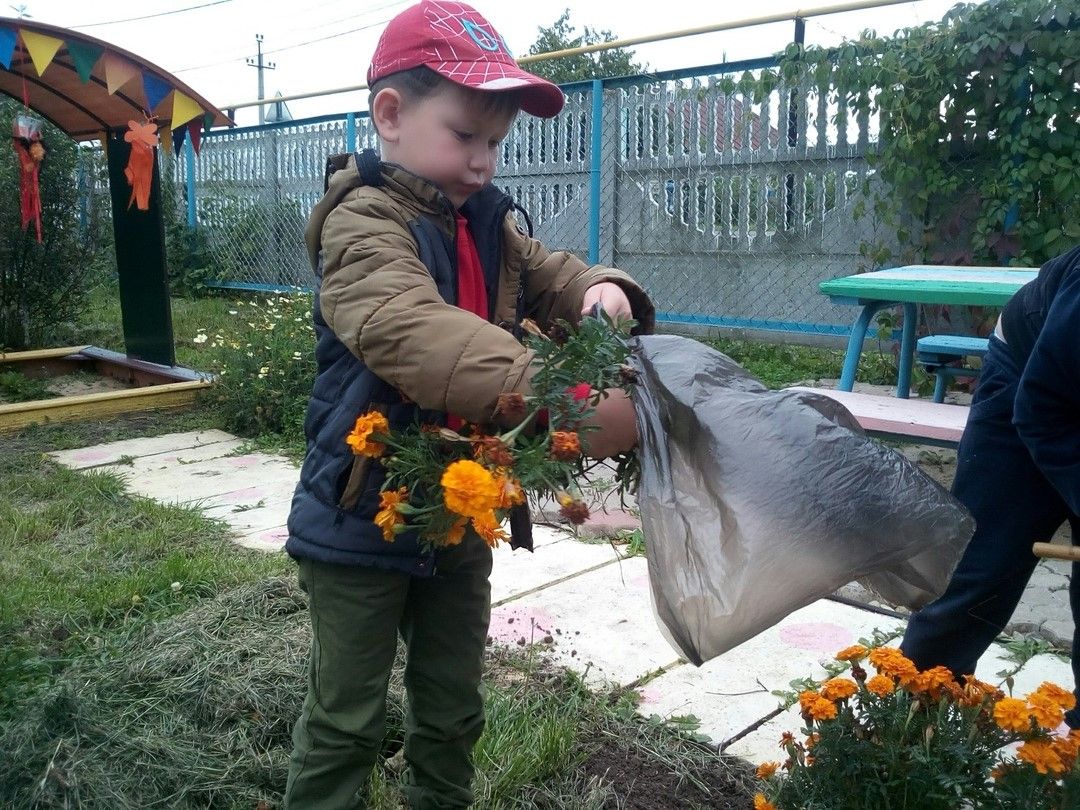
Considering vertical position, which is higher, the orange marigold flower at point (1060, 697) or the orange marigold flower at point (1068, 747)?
the orange marigold flower at point (1060, 697)

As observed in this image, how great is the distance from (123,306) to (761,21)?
4974 millimetres

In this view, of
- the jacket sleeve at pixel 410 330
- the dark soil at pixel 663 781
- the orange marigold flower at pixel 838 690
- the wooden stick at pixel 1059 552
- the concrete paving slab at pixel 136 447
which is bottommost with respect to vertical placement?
the dark soil at pixel 663 781

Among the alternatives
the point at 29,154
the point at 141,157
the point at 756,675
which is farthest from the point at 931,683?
the point at 29,154

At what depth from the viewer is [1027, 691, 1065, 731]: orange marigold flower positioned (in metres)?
1.62

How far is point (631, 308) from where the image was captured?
1.88m

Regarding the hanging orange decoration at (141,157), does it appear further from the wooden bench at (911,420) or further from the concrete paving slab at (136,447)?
the wooden bench at (911,420)

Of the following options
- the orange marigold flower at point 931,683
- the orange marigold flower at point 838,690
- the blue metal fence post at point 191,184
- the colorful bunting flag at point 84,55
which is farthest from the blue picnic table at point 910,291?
the blue metal fence post at point 191,184

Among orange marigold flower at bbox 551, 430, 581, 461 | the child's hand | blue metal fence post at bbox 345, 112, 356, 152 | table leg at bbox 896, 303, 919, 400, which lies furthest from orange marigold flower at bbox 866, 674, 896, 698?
blue metal fence post at bbox 345, 112, 356, 152

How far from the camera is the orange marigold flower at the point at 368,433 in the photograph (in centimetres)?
149

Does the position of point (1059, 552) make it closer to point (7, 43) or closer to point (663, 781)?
point (663, 781)

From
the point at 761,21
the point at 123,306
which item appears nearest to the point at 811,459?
the point at 761,21

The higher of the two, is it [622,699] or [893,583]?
[893,583]

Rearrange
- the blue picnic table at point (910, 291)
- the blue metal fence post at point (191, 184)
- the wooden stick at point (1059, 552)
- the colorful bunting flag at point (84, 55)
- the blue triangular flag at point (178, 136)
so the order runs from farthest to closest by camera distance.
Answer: the blue metal fence post at point (191, 184), the blue triangular flag at point (178, 136), the colorful bunting flag at point (84, 55), the blue picnic table at point (910, 291), the wooden stick at point (1059, 552)

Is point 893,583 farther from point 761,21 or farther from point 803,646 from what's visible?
point 761,21
